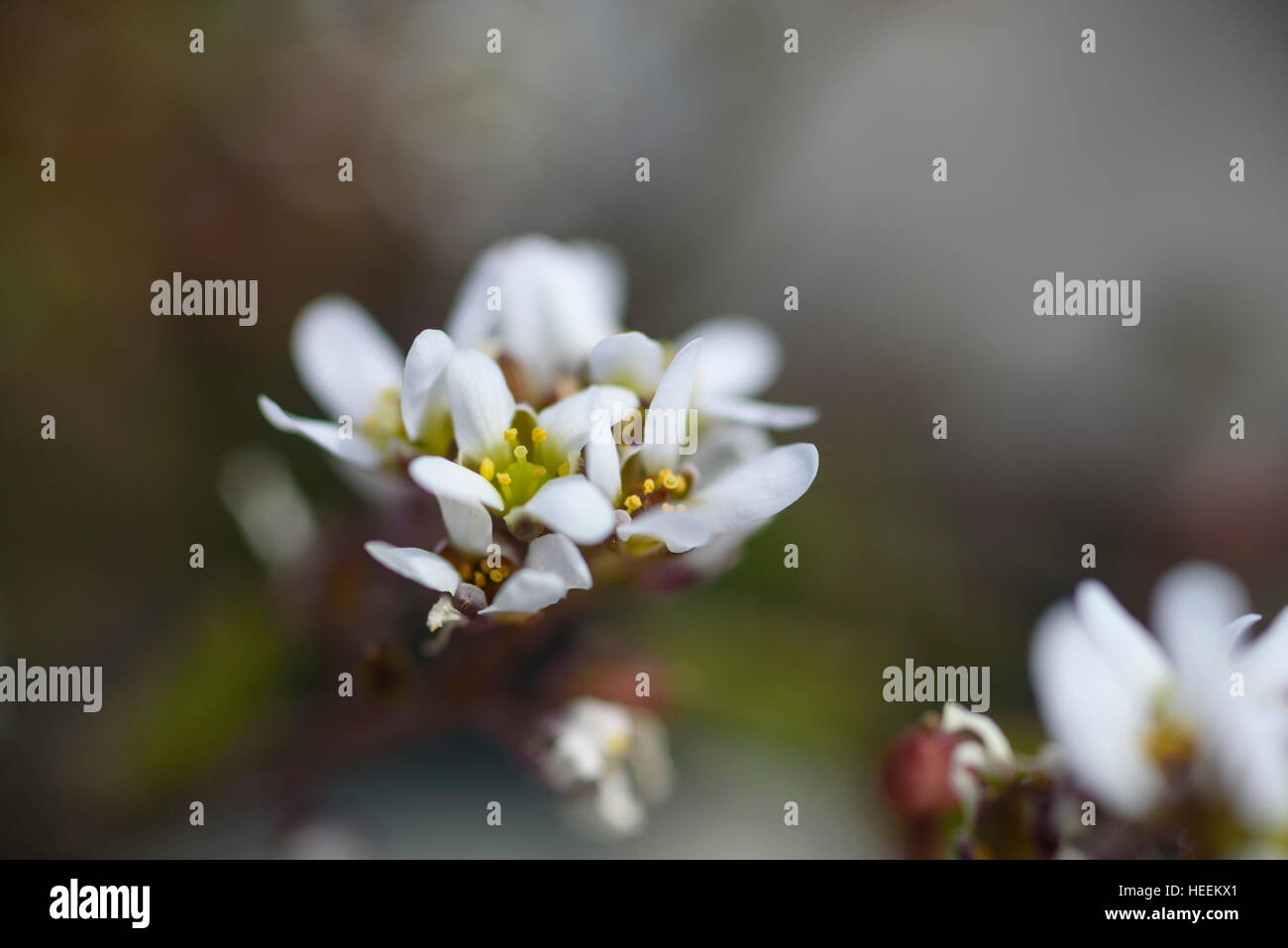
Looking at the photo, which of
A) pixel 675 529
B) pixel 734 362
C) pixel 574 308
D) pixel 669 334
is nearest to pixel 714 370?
pixel 734 362

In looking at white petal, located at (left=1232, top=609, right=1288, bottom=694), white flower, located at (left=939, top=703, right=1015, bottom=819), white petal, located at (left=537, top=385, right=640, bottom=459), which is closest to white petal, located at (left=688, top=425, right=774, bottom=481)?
white petal, located at (left=537, top=385, right=640, bottom=459)

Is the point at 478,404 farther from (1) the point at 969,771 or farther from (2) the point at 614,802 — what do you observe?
(1) the point at 969,771

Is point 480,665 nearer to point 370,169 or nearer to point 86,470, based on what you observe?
point 86,470

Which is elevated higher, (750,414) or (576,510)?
(750,414)

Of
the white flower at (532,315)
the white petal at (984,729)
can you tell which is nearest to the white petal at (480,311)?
the white flower at (532,315)

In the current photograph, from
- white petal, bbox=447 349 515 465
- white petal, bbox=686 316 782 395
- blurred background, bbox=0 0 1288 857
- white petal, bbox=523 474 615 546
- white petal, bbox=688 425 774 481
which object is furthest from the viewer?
blurred background, bbox=0 0 1288 857

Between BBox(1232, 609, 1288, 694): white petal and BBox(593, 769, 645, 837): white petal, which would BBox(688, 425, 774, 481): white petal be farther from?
BBox(1232, 609, 1288, 694): white petal
